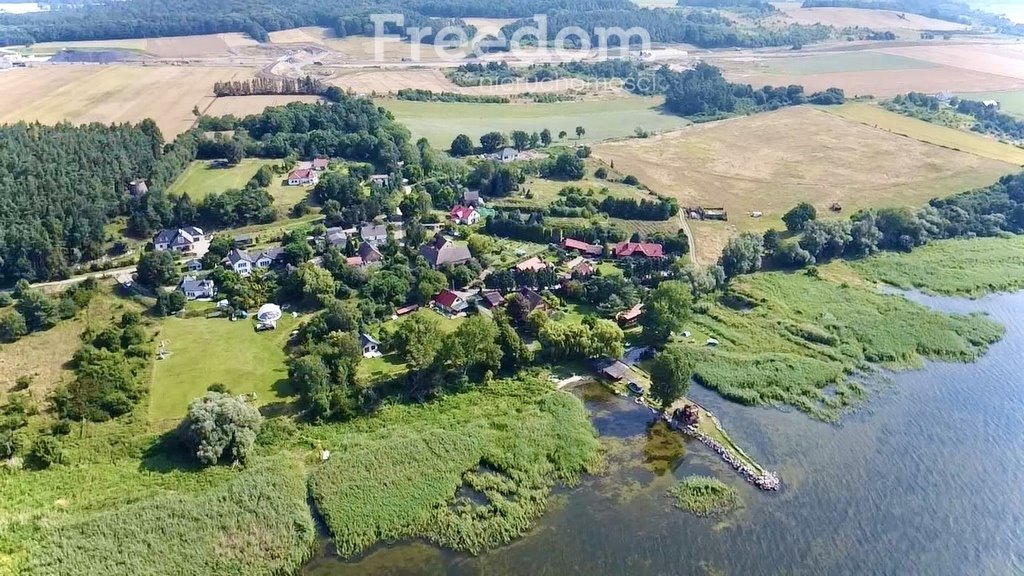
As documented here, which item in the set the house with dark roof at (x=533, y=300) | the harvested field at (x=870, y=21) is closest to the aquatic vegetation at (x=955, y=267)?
the house with dark roof at (x=533, y=300)

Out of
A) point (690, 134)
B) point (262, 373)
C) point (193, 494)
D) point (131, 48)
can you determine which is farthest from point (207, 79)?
point (193, 494)

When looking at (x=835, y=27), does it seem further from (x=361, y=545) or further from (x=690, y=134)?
(x=361, y=545)

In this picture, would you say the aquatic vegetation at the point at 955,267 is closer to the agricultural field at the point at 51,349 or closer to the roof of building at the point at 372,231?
the roof of building at the point at 372,231

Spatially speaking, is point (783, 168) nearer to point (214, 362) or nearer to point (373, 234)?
point (373, 234)

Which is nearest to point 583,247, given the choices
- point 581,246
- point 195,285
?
point 581,246

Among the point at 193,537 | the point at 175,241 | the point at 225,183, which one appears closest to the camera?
the point at 193,537

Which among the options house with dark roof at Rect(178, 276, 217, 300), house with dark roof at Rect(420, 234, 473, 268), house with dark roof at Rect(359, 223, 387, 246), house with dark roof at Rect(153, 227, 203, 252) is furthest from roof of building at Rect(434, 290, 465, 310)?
house with dark roof at Rect(153, 227, 203, 252)
